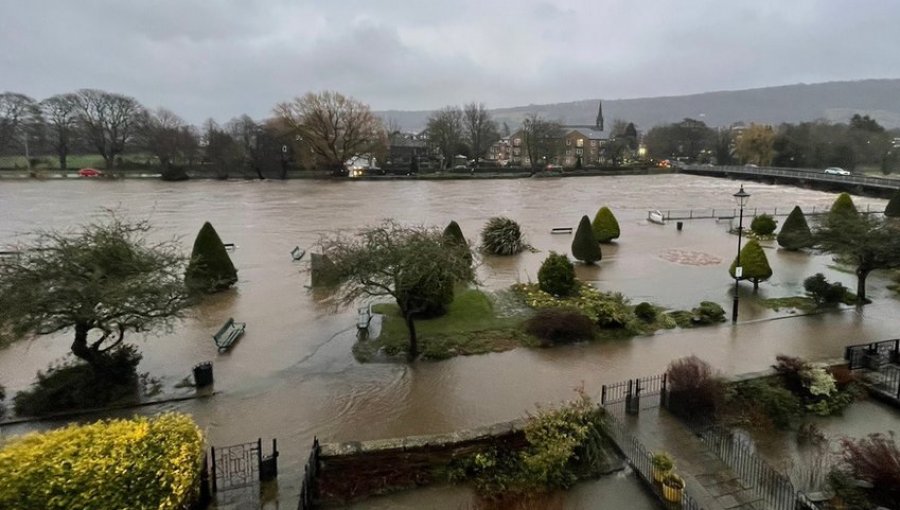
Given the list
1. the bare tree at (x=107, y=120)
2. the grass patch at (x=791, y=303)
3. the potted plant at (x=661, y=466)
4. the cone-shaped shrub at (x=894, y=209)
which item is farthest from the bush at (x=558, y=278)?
the bare tree at (x=107, y=120)

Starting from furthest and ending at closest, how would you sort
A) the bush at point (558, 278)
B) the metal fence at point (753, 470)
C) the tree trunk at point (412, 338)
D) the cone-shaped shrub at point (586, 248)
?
the cone-shaped shrub at point (586, 248), the bush at point (558, 278), the tree trunk at point (412, 338), the metal fence at point (753, 470)

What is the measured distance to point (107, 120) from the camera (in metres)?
78.8

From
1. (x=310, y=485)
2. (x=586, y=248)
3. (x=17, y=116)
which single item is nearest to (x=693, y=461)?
(x=310, y=485)

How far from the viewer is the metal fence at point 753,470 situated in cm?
760

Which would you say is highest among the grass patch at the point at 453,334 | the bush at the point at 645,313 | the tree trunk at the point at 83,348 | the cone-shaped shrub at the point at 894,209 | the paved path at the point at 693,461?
the cone-shaped shrub at the point at 894,209

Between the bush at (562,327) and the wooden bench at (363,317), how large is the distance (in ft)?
15.3

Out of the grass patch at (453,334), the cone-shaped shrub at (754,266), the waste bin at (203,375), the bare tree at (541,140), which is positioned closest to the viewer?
the waste bin at (203,375)

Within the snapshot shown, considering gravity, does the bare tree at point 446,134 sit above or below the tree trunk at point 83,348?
above

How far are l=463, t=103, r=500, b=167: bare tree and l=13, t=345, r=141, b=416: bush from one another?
272ft

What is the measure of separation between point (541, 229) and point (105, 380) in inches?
1070

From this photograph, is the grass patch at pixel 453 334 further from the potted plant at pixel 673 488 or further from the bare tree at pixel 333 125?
the bare tree at pixel 333 125

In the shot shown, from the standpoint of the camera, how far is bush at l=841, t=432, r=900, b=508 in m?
7.52

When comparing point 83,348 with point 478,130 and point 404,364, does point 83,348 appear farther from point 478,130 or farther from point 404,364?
point 478,130

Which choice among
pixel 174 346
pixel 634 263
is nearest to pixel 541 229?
pixel 634 263
